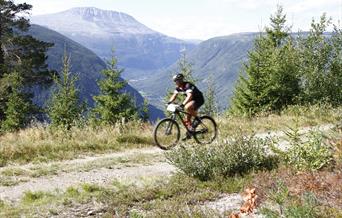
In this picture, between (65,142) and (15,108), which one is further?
(15,108)

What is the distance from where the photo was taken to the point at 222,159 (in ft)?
31.1

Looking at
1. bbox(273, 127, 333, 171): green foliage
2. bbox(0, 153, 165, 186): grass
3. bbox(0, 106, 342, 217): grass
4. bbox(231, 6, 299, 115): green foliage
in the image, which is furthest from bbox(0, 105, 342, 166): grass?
bbox(231, 6, 299, 115): green foliage

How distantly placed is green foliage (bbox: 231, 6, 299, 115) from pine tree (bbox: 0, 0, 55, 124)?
16374 millimetres

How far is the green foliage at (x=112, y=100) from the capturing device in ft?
120

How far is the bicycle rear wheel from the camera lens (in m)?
15.5

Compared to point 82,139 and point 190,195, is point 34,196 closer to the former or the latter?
point 190,195

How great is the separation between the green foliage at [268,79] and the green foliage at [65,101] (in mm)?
11458

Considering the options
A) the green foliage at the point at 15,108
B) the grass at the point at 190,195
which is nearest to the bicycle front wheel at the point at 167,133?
the grass at the point at 190,195

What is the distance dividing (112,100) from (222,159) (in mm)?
27982

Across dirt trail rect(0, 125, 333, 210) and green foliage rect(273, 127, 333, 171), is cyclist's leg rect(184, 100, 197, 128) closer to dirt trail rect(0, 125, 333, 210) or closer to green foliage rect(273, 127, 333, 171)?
dirt trail rect(0, 125, 333, 210)

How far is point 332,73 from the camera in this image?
29.9 meters

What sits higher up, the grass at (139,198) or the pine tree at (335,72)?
the pine tree at (335,72)

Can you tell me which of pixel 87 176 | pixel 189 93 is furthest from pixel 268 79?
pixel 87 176

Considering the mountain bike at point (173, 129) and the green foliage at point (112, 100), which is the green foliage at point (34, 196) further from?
the green foliage at point (112, 100)
